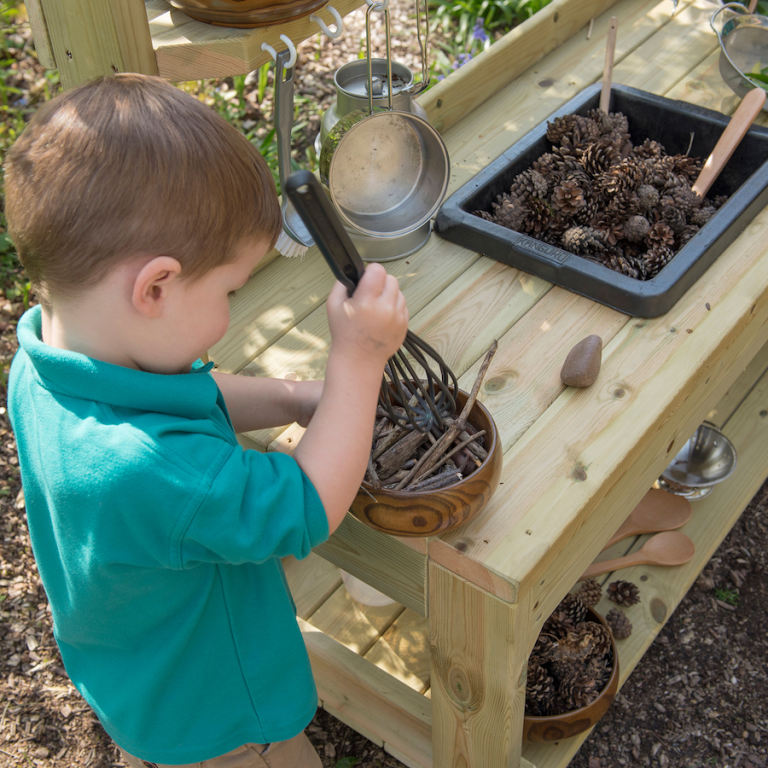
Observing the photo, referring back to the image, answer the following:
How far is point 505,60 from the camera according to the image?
6.61 feet

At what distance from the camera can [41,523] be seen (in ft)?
3.31

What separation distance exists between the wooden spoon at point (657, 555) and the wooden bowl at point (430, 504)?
1011mm

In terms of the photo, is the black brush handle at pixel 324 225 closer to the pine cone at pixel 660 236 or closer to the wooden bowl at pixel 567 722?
the pine cone at pixel 660 236

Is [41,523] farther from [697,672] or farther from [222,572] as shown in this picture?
[697,672]

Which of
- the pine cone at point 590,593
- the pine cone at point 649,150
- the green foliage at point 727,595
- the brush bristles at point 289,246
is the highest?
the brush bristles at point 289,246

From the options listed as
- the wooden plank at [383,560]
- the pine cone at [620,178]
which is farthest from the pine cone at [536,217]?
the wooden plank at [383,560]

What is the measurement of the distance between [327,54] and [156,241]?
304 cm

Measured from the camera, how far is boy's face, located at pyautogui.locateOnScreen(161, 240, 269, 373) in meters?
0.87

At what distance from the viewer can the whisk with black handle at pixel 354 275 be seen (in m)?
0.75

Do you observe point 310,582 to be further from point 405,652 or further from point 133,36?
point 133,36

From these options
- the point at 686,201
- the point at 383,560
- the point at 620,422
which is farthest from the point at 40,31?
the point at 686,201

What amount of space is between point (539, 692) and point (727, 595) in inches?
28.8

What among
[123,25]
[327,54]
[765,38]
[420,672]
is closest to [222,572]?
[123,25]

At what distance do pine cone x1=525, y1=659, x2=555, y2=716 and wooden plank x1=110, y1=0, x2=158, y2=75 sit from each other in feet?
4.20
